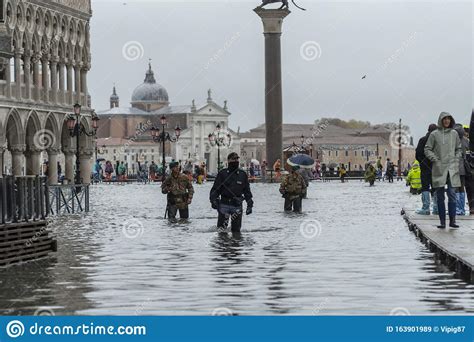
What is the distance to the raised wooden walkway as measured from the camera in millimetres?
15312

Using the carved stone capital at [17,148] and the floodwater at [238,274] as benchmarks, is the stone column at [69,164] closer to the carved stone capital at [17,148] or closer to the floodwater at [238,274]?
the carved stone capital at [17,148]

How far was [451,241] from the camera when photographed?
1850 cm

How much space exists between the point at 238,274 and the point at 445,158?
615 centimetres

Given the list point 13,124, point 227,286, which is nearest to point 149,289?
point 227,286

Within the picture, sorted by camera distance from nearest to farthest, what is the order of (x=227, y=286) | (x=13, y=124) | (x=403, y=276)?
1. (x=227, y=286)
2. (x=403, y=276)
3. (x=13, y=124)

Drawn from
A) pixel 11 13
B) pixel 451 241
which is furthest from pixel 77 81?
pixel 451 241

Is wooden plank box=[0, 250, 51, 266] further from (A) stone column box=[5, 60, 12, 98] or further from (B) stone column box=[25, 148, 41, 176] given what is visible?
(B) stone column box=[25, 148, 41, 176]

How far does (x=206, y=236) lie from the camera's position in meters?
23.3

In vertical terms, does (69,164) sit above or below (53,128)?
below

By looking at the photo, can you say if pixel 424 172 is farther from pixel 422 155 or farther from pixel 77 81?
pixel 77 81

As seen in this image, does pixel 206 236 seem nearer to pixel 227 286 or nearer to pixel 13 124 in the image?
pixel 227 286

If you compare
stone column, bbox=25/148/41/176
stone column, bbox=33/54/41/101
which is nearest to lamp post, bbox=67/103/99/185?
stone column, bbox=33/54/41/101

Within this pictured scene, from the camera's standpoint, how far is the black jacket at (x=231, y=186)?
74.5 ft
